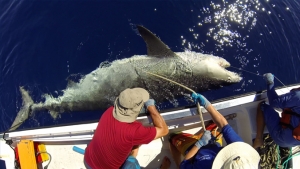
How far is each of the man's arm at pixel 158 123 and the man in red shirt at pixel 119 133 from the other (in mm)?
77

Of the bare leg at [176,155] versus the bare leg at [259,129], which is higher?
the bare leg at [259,129]

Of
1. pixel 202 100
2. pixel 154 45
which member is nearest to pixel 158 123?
pixel 202 100

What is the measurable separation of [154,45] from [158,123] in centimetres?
248

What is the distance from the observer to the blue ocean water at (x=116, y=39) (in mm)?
6910

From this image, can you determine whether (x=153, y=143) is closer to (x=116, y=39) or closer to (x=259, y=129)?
(x=259, y=129)

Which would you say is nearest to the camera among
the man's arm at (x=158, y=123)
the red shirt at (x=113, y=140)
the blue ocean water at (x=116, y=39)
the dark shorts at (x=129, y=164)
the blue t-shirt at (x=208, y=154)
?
the blue t-shirt at (x=208, y=154)

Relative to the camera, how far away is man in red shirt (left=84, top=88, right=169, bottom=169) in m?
3.74

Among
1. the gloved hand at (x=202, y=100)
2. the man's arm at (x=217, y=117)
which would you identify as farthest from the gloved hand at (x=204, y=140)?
the gloved hand at (x=202, y=100)

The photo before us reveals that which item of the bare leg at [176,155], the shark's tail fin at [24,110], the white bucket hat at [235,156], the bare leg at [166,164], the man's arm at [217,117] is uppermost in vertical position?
the man's arm at [217,117]

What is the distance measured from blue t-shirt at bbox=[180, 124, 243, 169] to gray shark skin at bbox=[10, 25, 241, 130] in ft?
8.17

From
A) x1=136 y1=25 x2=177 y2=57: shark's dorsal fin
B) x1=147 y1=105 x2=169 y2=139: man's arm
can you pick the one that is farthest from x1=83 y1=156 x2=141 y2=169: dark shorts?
x1=136 y1=25 x2=177 y2=57: shark's dorsal fin

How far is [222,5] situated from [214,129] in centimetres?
466

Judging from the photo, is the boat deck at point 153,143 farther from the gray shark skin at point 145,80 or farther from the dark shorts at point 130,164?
the gray shark skin at point 145,80

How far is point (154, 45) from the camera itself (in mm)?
6117
